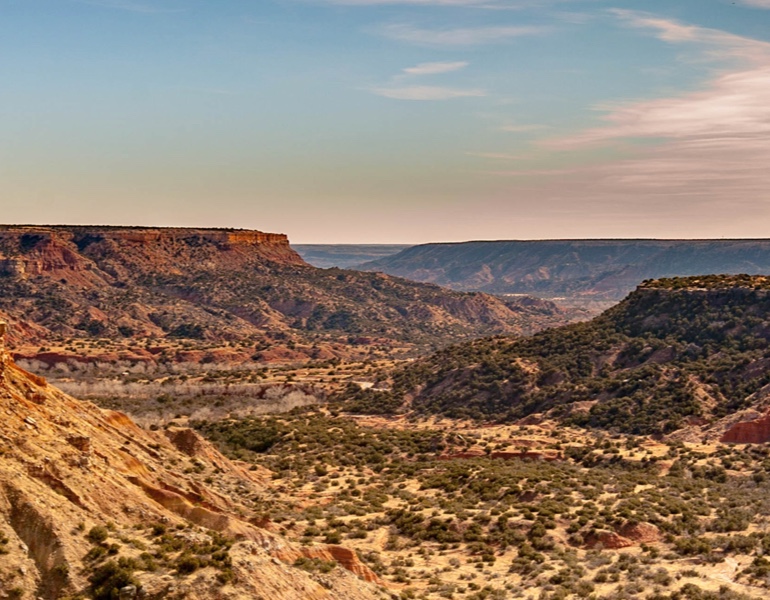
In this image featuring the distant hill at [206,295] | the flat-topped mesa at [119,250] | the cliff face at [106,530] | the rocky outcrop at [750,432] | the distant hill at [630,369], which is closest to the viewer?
the cliff face at [106,530]

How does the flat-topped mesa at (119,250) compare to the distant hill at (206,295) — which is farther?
the flat-topped mesa at (119,250)

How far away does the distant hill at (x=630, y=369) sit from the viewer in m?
60.2

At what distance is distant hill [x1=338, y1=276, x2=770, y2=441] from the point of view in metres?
60.2

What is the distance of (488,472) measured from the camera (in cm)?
4441

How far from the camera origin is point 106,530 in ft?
68.1

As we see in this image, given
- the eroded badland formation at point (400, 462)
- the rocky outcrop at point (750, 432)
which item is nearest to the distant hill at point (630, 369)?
the eroded badland formation at point (400, 462)

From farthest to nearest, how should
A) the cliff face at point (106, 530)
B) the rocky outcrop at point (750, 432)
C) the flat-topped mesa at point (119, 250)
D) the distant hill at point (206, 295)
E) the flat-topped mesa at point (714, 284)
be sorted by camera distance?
the flat-topped mesa at point (119, 250) < the distant hill at point (206, 295) < the flat-topped mesa at point (714, 284) < the rocky outcrop at point (750, 432) < the cliff face at point (106, 530)

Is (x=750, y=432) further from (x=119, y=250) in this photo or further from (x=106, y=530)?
(x=119, y=250)

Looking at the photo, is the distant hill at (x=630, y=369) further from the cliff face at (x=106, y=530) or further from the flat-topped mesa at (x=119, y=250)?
the flat-topped mesa at (x=119, y=250)

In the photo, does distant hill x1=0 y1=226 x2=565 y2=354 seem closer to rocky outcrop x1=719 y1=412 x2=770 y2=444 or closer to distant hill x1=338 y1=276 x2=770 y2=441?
distant hill x1=338 y1=276 x2=770 y2=441

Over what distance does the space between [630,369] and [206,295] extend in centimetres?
9529

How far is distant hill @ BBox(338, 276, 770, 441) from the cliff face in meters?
38.3

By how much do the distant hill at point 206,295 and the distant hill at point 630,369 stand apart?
5055 cm

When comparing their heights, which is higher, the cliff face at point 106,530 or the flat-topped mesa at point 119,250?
the flat-topped mesa at point 119,250
